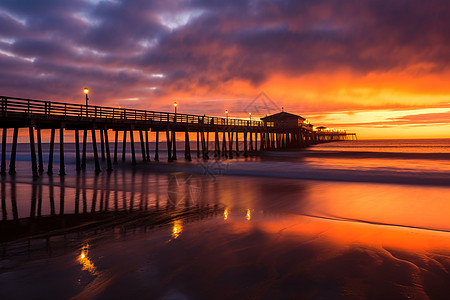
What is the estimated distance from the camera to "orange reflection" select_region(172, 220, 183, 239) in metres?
6.21

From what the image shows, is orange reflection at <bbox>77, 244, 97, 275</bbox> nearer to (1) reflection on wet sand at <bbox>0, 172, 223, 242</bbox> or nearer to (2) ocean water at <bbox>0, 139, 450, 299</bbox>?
(2) ocean water at <bbox>0, 139, 450, 299</bbox>

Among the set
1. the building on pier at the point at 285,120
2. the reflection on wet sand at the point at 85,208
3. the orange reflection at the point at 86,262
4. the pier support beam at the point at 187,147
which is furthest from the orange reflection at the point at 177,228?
the building on pier at the point at 285,120

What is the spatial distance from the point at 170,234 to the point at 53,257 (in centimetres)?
215

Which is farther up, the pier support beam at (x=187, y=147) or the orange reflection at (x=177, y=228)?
the pier support beam at (x=187, y=147)

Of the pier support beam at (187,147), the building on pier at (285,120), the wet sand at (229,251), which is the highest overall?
the building on pier at (285,120)

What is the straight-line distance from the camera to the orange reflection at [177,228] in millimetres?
6210

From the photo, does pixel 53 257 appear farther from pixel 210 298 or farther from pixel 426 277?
pixel 426 277

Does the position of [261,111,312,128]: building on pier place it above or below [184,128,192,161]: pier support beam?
above

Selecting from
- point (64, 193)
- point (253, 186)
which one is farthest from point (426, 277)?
point (64, 193)

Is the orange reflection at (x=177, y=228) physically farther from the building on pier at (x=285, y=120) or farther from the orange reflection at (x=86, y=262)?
the building on pier at (x=285, y=120)

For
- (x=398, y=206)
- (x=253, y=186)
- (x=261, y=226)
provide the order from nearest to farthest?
(x=261, y=226)
(x=398, y=206)
(x=253, y=186)

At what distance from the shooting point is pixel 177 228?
22.2ft

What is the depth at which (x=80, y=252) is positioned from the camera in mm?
5180

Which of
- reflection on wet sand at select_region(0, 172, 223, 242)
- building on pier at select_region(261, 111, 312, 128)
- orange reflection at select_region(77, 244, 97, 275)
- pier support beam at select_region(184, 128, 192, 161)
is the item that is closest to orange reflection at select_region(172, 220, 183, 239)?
reflection on wet sand at select_region(0, 172, 223, 242)
